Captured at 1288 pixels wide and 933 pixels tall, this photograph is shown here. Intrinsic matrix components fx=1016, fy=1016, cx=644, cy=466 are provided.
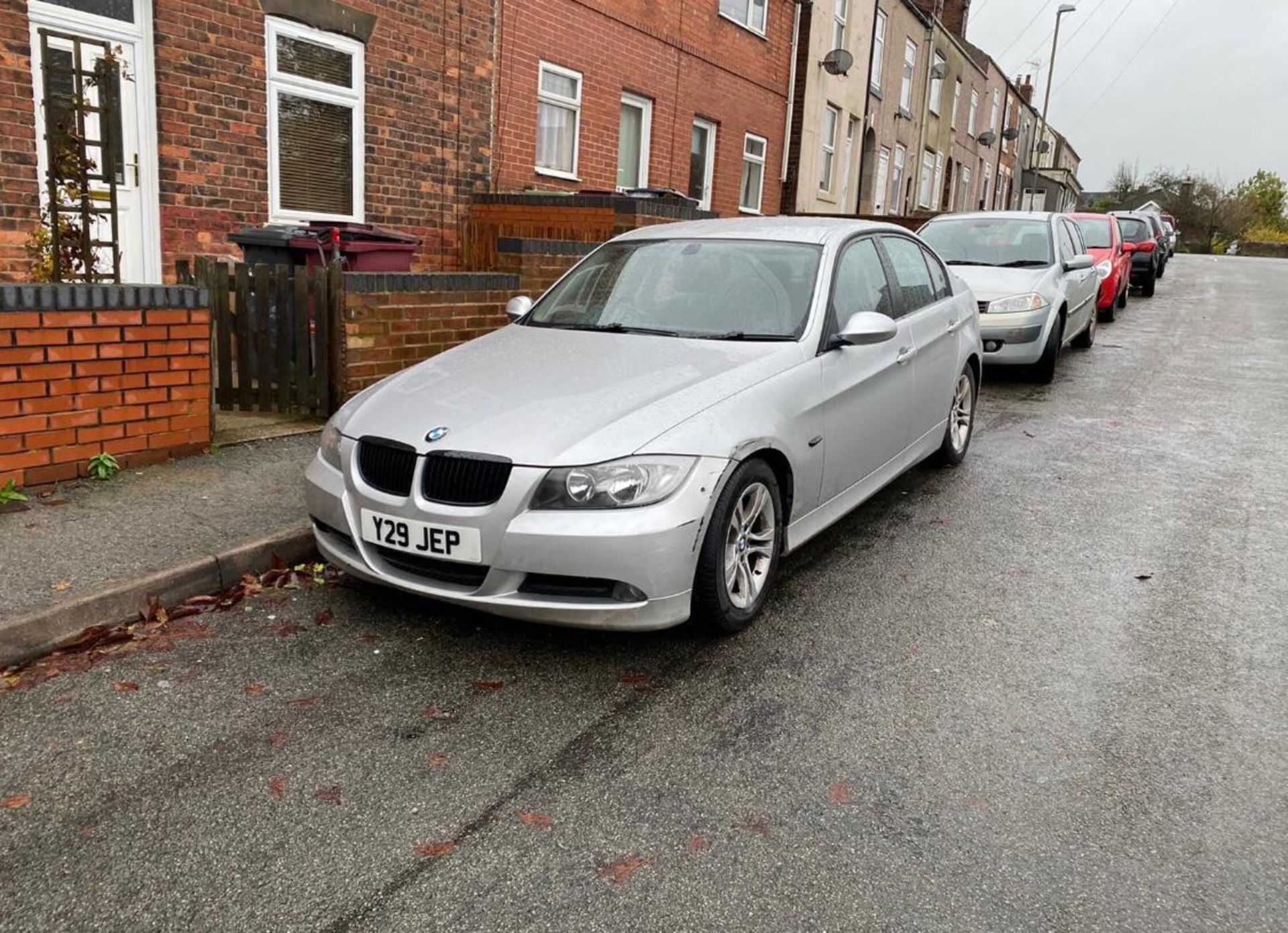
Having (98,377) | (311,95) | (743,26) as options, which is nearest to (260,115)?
(311,95)

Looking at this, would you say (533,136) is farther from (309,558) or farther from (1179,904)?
(1179,904)

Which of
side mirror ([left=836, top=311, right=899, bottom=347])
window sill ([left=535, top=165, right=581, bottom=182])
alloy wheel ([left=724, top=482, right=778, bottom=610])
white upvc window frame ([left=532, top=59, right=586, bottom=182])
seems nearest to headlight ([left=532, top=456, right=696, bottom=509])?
alloy wheel ([left=724, top=482, right=778, bottom=610])

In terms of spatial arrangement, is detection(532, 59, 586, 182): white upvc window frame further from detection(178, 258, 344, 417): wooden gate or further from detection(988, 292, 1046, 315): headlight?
detection(178, 258, 344, 417): wooden gate

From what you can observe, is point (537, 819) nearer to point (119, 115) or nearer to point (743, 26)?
point (119, 115)

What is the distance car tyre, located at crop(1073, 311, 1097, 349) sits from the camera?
43.2ft

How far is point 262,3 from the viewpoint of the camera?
899cm

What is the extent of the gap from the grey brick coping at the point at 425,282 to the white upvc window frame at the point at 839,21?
16035 millimetres

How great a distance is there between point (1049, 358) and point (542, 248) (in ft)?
17.1

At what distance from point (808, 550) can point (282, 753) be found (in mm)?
2909

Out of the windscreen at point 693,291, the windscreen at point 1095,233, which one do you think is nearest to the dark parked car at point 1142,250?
the windscreen at point 1095,233

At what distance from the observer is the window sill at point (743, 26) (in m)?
16.8

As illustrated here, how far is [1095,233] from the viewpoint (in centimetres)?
1650

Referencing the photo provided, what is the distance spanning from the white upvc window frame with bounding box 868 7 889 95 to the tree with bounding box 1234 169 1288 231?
63.4 m

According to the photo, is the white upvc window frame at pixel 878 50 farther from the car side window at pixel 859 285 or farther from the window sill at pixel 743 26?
the car side window at pixel 859 285
